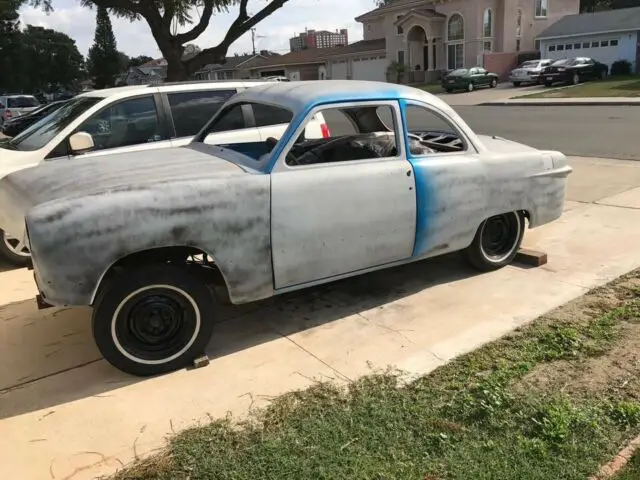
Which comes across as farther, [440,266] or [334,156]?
[440,266]

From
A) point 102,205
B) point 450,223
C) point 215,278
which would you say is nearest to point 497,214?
point 450,223

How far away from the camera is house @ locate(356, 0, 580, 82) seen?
45.2m

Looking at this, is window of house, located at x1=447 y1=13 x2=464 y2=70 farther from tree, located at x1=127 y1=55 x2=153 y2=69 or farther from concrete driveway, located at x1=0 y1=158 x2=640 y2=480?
tree, located at x1=127 y1=55 x2=153 y2=69

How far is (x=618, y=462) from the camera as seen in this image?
274 centimetres

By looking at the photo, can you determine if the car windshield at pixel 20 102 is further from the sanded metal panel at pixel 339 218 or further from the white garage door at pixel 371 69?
the white garage door at pixel 371 69

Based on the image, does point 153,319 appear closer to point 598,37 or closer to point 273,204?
point 273,204

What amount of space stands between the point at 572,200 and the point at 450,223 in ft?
12.8

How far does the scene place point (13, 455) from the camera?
9.89 feet

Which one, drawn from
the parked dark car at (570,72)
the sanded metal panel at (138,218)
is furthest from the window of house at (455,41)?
the sanded metal panel at (138,218)

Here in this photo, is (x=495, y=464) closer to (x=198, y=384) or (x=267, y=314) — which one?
(x=198, y=384)

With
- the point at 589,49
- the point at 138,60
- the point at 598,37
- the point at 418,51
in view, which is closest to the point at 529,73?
the point at 589,49

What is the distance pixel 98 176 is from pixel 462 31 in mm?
47563

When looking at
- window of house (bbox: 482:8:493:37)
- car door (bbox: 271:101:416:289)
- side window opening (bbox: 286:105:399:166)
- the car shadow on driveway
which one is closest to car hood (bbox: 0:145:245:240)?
car door (bbox: 271:101:416:289)

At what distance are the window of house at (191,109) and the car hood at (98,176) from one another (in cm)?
166
